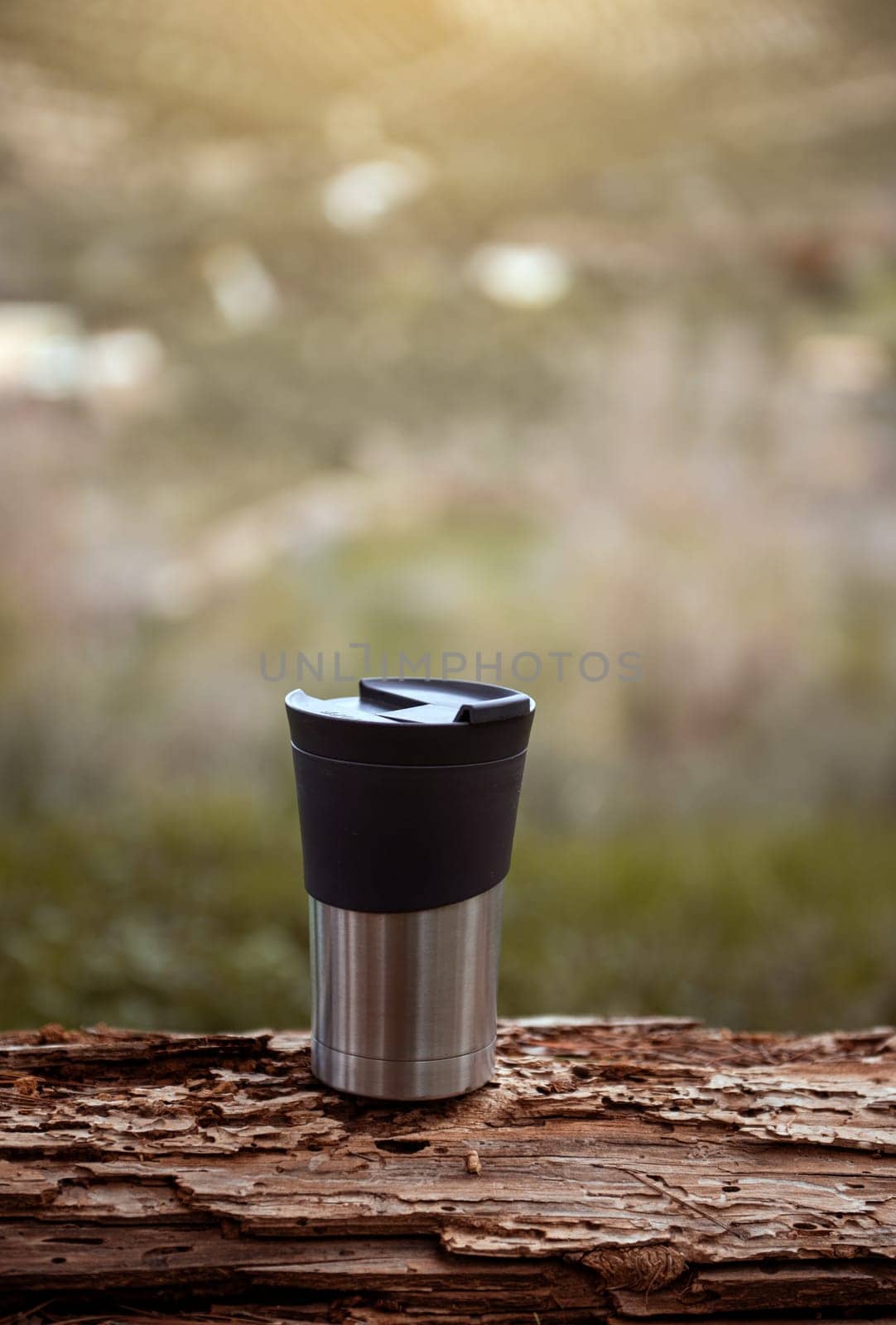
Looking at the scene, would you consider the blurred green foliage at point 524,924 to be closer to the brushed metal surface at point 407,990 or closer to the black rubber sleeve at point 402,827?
the brushed metal surface at point 407,990

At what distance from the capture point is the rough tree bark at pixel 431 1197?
1.12 meters

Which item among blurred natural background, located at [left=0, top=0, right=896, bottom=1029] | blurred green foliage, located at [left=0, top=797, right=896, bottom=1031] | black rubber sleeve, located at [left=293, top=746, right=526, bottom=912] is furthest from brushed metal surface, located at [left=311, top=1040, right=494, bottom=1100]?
blurred natural background, located at [left=0, top=0, right=896, bottom=1029]

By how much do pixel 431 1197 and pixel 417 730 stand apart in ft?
1.59

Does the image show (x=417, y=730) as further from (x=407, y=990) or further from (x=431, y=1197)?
(x=431, y=1197)

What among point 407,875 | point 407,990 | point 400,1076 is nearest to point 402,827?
point 407,875

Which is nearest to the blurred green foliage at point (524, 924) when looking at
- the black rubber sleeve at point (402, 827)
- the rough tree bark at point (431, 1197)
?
the rough tree bark at point (431, 1197)

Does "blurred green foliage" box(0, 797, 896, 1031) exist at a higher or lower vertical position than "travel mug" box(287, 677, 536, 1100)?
lower

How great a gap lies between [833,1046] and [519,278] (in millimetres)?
5381

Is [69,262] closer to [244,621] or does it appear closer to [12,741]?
[244,621]

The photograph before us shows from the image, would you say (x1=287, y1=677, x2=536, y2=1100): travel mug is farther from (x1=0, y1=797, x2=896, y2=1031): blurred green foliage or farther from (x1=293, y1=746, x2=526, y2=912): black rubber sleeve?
(x1=0, y1=797, x2=896, y2=1031): blurred green foliage

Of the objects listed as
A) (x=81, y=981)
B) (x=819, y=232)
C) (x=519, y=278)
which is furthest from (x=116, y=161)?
(x=81, y=981)

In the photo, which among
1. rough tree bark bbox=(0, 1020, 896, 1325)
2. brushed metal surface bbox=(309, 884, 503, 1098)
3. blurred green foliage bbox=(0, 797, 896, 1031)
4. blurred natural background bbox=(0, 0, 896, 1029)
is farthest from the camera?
blurred natural background bbox=(0, 0, 896, 1029)

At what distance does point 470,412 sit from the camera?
614 cm

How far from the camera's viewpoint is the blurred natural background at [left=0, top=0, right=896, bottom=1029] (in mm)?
4977
